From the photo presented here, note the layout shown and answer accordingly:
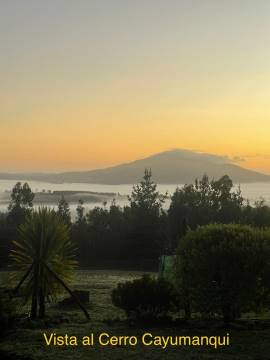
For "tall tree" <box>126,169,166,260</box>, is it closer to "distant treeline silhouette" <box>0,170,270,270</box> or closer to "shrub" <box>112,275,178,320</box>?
"distant treeline silhouette" <box>0,170,270,270</box>

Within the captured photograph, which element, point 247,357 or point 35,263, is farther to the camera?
point 35,263

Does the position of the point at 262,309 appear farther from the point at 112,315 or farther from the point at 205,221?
the point at 205,221

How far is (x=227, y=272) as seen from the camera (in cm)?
1791

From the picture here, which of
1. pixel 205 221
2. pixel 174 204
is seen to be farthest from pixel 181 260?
pixel 174 204

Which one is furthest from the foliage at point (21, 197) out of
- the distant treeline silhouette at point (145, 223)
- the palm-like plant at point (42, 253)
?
the palm-like plant at point (42, 253)

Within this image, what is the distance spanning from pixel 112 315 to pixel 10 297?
514 cm

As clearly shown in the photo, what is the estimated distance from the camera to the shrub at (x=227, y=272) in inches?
705

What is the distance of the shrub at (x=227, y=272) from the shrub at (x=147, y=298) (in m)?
1.21

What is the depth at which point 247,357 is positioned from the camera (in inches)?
530

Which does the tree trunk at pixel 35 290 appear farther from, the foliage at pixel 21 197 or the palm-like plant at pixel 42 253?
the foliage at pixel 21 197

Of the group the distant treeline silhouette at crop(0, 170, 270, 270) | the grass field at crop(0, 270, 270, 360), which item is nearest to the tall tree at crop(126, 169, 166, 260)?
the distant treeline silhouette at crop(0, 170, 270, 270)

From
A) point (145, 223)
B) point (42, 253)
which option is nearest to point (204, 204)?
point (145, 223)

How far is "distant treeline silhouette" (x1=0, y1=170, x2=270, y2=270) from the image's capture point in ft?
227

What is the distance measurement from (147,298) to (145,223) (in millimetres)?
54320
